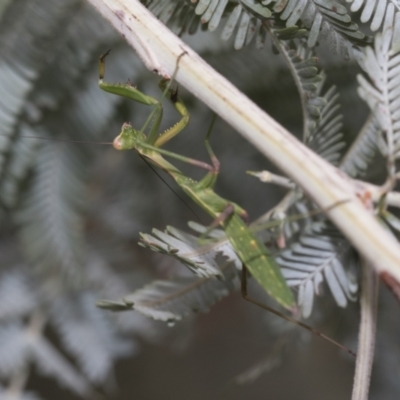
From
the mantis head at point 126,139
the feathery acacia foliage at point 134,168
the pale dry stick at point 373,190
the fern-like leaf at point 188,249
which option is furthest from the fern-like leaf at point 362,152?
the mantis head at point 126,139

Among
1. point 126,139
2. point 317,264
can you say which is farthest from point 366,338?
point 126,139

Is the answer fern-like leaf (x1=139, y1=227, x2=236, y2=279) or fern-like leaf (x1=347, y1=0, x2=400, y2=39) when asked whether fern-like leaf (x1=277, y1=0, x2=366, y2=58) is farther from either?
fern-like leaf (x1=139, y1=227, x2=236, y2=279)

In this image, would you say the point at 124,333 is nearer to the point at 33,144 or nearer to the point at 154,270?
the point at 154,270

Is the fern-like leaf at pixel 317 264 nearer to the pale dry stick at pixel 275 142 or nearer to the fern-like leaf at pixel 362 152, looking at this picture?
the fern-like leaf at pixel 362 152

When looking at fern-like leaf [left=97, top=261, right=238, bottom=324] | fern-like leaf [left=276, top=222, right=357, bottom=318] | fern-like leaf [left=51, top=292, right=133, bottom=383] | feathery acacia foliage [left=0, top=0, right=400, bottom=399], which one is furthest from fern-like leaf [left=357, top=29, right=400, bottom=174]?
fern-like leaf [left=51, top=292, right=133, bottom=383]

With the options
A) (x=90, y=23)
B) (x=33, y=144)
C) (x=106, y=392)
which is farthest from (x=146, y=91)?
(x=106, y=392)

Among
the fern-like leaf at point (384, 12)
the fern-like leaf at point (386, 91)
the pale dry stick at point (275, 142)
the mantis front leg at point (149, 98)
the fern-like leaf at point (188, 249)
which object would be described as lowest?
the fern-like leaf at point (188, 249)
